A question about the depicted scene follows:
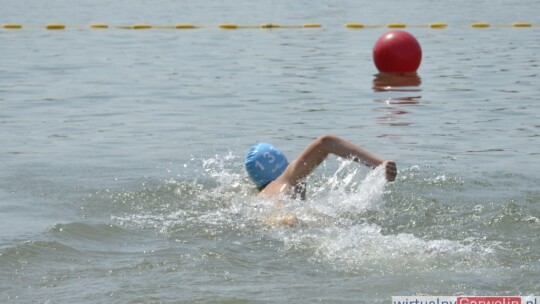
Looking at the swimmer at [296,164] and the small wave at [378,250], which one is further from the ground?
the swimmer at [296,164]

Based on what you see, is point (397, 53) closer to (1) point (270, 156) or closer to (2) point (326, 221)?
(1) point (270, 156)

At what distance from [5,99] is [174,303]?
402 inches

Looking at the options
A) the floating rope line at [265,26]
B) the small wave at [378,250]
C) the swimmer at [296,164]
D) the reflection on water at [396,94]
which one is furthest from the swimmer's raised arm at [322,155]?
the floating rope line at [265,26]

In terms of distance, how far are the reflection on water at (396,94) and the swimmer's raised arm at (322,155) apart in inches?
211

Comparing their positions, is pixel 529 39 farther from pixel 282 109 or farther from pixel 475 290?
pixel 475 290

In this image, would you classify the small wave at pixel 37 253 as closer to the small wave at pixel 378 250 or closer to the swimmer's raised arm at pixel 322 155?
the small wave at pixel 378 250

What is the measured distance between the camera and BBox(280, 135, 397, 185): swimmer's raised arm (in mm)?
8273

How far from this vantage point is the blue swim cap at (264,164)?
8875 mm

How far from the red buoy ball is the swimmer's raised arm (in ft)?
33.0

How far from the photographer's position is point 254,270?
744 centimetres

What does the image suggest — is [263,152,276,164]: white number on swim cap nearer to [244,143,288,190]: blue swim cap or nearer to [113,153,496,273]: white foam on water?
[244,143,288,190]: blue swim cap

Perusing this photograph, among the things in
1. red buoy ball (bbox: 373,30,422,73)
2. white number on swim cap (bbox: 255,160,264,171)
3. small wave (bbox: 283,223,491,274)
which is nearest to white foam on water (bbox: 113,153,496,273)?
small wave (bbox: 283,223,491,274)

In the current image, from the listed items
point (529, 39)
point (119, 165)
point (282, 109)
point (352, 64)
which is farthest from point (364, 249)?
point (529, 39)

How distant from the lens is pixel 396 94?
1669 centimetres
